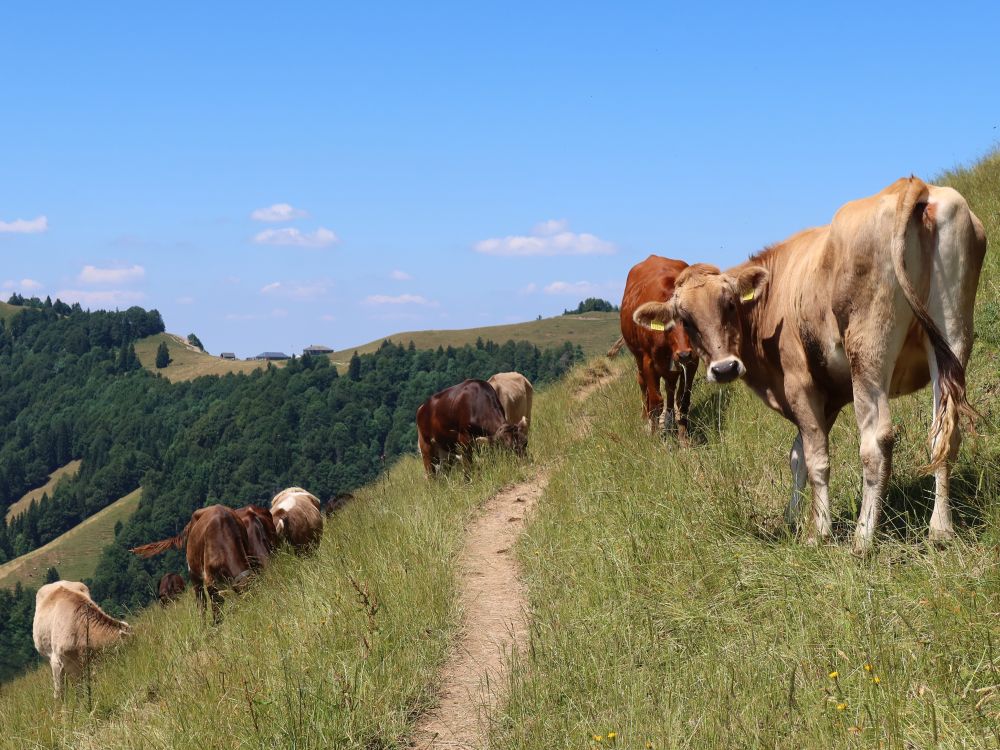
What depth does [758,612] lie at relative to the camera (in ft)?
16.4

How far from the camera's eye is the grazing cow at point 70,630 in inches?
460

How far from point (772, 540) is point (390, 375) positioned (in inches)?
6257

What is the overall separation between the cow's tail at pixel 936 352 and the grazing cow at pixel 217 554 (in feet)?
26.3

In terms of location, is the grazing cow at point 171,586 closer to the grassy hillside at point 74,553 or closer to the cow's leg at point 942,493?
the cow's leg at point 942,493

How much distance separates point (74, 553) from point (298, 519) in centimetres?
14920

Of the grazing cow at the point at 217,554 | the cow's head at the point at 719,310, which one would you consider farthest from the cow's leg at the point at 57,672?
the cow's head at the point at 719,310

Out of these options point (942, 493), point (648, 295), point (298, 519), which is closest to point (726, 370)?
point (942, 493)

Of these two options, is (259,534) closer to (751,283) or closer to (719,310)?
(719,310)

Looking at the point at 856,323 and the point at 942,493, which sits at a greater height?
the point at 856,323

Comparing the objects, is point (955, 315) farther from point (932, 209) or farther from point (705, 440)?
point (705, 440)

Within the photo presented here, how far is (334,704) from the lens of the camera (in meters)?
5.37

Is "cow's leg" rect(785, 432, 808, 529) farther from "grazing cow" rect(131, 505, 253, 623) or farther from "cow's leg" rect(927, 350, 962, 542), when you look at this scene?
"grazing cow" rect(131, 505, 253, 623)

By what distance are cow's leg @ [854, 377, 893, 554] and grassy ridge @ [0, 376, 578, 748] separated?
298 cm

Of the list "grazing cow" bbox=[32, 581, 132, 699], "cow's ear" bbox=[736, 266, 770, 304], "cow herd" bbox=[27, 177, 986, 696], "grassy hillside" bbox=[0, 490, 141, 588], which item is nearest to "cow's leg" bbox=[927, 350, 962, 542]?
"cow herd" bbox=[27, 177, 986, 696]
